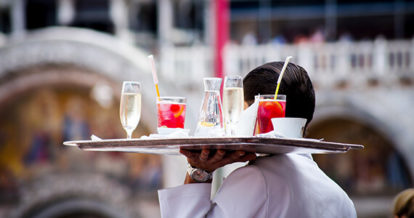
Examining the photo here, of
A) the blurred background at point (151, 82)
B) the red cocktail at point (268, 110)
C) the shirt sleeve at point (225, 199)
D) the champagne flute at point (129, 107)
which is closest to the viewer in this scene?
the shirt sleeve at point (225, 199)

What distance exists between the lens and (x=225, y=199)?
7.23 ft

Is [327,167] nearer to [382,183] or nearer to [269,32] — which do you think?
[382,183]

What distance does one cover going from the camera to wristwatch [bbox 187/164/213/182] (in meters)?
2.32

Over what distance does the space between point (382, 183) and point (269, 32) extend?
4169 mm

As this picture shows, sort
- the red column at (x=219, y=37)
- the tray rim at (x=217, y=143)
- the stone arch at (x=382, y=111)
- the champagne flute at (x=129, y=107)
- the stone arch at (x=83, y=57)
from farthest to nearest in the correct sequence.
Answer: the stone arch at (x=83, y=57)
the stone arch at (x=382, y=111)
the red column at (x=219, y=37)
the champagne flute at (x=129, y=107)
the tray rim at (x=217, y=143)

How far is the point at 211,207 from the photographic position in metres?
2.28

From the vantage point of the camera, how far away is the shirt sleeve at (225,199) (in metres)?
2.17

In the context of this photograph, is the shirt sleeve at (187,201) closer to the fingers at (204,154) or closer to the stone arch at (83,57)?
the fingers at (204,154)

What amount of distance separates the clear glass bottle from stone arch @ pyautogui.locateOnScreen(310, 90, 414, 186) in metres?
11.5

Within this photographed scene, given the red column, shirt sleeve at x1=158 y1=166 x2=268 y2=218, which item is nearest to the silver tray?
shirt sleeve at x1=158 y1=166 x2=268 y2=218

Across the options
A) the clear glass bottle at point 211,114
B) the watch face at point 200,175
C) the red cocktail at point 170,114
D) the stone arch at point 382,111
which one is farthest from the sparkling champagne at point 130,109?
the stone arch at point 382,111

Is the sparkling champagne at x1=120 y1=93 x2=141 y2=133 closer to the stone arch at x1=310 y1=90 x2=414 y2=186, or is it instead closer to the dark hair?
the dark hair

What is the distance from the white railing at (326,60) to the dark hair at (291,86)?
10.8 metres

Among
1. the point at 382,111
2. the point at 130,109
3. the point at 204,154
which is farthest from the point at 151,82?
the point at 204,154
